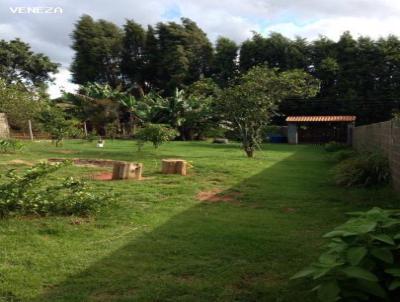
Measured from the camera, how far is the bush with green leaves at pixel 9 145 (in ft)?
50.7

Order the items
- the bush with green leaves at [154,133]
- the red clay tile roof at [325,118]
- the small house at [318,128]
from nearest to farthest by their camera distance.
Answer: the bush with green leaves at [154,133]
the red clay tile roof at [325,118]
the small house at [318,128]

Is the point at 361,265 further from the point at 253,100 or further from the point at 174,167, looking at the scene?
the point at 253,100

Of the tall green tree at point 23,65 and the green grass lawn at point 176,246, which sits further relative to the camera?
the tall green tree at point 23,65

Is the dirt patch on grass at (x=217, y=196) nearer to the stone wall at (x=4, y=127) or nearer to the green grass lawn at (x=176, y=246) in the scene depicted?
the green grass lawn at (x=176, y=246)

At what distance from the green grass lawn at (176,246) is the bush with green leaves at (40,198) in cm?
21

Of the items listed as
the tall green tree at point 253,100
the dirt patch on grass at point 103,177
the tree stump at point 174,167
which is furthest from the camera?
the tall green tree at point 253,100

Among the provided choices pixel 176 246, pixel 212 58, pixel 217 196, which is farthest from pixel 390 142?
pixel 212 58

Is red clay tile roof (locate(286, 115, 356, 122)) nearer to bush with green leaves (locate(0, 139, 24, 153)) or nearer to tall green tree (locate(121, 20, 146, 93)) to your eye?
tall green tree (locate(121, 20, 146, 93))

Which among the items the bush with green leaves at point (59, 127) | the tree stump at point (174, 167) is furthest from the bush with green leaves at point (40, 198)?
the bush with green leaves at point (59, 127)

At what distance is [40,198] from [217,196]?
3.30 metres

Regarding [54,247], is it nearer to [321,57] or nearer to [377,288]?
[377,288]

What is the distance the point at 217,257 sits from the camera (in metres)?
4.81

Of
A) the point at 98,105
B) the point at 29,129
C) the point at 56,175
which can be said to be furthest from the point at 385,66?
the point at 56,175

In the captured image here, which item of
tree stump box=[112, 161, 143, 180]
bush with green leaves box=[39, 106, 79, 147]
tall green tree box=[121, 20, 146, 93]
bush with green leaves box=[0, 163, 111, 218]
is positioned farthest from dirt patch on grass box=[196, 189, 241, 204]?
tall green tree box=[121, 20, 146, 93]
